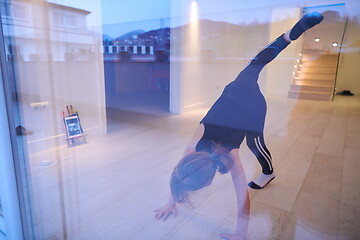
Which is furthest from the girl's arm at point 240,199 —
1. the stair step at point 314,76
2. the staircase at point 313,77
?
the stair step at point 314,76

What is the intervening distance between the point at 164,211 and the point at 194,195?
7.2 inches

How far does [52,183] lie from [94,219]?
0.29 meters

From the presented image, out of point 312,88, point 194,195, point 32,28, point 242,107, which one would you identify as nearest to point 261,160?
point 194,195

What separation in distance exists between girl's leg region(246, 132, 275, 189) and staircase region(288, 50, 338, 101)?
47cm

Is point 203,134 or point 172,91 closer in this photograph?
point 203,134

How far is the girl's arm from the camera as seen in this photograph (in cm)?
110

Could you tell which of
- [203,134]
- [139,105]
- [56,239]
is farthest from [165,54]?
[56,239]

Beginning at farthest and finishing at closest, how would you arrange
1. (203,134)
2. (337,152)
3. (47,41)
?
(337,152) → (203,134) → (47,41)

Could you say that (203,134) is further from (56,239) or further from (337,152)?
(337,152)

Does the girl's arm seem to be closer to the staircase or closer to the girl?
the girl

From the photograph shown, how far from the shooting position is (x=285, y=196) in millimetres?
1448

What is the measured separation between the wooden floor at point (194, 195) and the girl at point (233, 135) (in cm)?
8

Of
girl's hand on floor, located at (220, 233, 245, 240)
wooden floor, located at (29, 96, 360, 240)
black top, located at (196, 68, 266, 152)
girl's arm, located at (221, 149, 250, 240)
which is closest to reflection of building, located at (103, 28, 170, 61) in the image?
wooden floor, located at (29, 96, 360, 240)

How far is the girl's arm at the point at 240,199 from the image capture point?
3.62 ft
